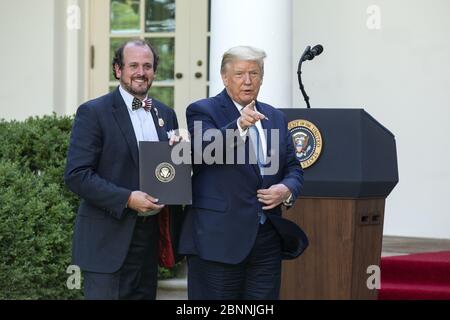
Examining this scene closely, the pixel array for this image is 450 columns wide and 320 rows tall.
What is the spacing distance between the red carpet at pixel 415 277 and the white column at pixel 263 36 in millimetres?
1430

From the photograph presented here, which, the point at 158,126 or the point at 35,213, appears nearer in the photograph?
the point at 158,126

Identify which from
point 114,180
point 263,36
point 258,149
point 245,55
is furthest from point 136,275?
point 263,36

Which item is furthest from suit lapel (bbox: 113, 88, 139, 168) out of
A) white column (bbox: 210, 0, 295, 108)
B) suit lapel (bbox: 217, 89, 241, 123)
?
white column (bbox: 210, 0, 295, 108)

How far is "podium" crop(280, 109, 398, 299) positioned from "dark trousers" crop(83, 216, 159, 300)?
4.44 ft

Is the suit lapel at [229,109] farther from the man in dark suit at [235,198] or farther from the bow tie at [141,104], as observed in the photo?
the bow tie at [141,104]

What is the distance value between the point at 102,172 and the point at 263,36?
2.87 metres

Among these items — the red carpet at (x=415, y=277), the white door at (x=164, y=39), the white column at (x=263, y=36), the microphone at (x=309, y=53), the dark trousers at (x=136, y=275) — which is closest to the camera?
the dark trousers at (x=136, y=275)

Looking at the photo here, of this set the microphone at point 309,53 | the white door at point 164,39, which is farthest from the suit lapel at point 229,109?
the white door at point 164,39

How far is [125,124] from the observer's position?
4.17 metres

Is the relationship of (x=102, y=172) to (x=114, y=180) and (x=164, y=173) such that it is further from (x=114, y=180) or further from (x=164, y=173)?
(x=164, y=173)

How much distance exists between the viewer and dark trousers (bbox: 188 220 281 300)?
4043 mm

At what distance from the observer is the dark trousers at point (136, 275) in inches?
162

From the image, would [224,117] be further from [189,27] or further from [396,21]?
[189,27]

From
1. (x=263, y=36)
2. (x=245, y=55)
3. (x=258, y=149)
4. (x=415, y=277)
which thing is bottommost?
(x=415, y=277)
